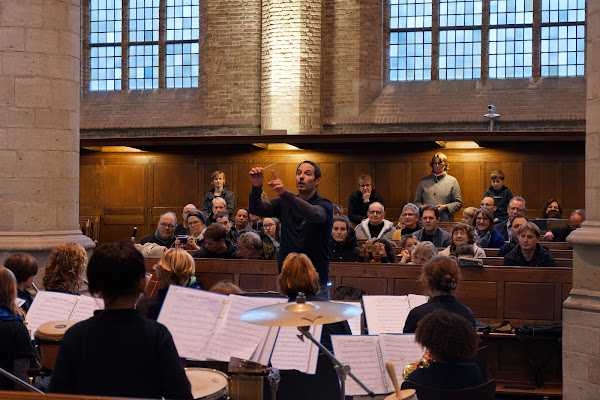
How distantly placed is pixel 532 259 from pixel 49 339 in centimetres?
572

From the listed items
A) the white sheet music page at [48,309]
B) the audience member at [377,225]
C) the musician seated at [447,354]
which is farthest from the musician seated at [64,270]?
the audience member at [377,225]

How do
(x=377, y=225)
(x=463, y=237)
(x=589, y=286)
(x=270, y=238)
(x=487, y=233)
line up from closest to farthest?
1. (x=589, y=286)
2. (x=463, y=237)
3. (x=270, y=238)
4. (x=487, y=233)
5. (x=377, y=225)

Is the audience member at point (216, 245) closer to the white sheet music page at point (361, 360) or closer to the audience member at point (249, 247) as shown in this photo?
the audience member at point (249, 247)

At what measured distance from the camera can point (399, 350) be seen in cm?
466

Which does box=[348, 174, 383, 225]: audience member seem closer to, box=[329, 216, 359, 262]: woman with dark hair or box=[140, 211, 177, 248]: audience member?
box=[140, 211, 177, 248]: audience member

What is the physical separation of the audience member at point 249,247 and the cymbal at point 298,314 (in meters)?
5.96

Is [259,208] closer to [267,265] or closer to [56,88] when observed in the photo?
[267,265]

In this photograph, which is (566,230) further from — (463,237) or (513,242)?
(463,237)

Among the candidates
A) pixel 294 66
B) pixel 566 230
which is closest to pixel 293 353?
pixel 566 230

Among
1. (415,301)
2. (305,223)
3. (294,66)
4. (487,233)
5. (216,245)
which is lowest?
(415,301)

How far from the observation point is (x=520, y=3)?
780 inches

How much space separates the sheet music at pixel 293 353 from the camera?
457 cm

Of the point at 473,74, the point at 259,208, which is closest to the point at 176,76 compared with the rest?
the point at 473,74

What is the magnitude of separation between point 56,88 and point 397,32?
12.3m
